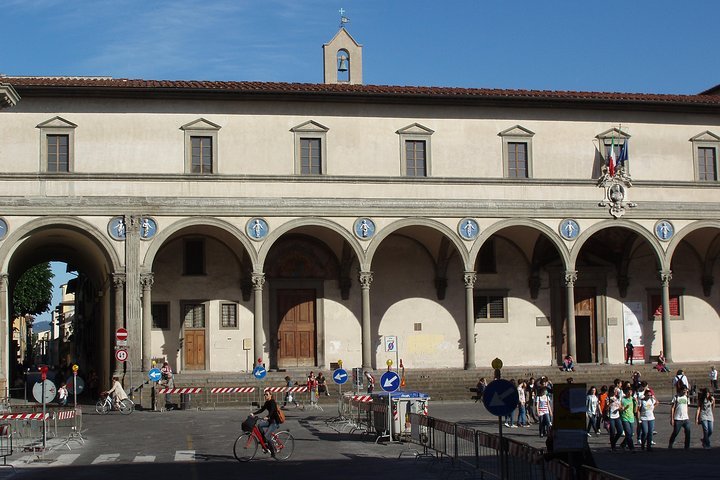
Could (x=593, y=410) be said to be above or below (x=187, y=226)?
below

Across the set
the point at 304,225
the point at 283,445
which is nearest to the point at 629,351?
the point at 304,225

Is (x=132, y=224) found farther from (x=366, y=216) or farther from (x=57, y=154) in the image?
(x=366, y=216)

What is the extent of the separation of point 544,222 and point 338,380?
13.5 meters

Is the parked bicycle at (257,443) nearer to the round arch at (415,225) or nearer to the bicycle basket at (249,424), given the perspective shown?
the bicycle basket at (249,424)

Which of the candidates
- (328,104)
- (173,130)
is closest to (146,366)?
(173,130)

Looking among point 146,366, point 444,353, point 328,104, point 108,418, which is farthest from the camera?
point 444,353

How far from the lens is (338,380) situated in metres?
31.1

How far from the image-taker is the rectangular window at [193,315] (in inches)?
1640

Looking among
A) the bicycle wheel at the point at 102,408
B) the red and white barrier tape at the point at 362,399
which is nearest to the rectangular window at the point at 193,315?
the bicycle wheel at the point at 102,408

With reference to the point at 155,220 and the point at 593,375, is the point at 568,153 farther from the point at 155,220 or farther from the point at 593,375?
the point at 155,220

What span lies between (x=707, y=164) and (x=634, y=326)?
23.2 ft

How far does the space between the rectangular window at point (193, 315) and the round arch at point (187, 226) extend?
10.8 ft

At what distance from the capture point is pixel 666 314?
42.2 metres

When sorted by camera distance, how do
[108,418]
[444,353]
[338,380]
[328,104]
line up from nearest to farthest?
[338,380]
[108,418]
[328,104]
[444,353]
